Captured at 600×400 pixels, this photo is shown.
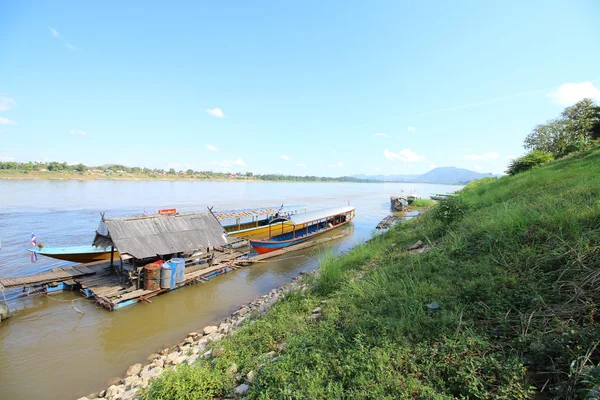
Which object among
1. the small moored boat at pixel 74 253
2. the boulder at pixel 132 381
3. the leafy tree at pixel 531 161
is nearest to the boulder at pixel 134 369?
the boulder at pixel 132 381

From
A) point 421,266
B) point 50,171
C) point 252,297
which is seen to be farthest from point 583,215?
point 50,171

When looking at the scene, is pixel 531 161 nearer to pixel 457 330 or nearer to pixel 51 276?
pixel 457 330

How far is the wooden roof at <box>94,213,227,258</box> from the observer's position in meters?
10.3

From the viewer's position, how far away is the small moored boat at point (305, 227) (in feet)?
55.4

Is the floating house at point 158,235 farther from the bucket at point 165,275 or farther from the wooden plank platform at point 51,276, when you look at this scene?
the wooden plank platform at point 51,276

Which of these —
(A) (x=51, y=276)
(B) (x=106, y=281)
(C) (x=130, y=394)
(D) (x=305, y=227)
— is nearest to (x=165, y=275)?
(B) (x=106, y=281)

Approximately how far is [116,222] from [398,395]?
37.0 ft

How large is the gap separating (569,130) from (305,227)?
3508 centimetres

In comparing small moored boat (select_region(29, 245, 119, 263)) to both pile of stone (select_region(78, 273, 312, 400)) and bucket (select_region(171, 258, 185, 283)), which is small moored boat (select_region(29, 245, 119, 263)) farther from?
pile of stone (select_region(78, 273, 312, 400))

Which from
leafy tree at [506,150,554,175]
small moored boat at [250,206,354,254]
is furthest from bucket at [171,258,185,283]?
leafy tree at [506,150,554,175]

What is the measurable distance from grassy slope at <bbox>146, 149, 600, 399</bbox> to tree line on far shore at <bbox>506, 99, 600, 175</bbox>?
79.6 ft

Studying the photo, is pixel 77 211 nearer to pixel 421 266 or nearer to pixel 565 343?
pixel 421 266

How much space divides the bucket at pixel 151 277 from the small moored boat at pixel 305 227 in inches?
247

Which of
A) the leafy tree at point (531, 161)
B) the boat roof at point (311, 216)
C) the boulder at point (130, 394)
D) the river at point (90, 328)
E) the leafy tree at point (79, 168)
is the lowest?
the river at point (90, 328)
